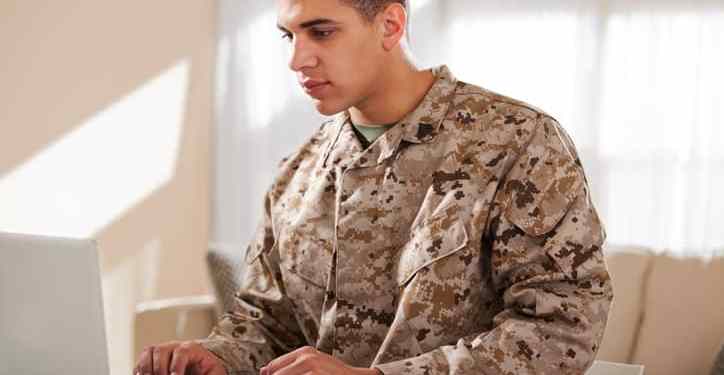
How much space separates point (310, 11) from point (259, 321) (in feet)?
1.70

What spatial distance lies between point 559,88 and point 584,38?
24cm

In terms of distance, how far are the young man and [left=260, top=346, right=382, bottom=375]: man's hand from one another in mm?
14

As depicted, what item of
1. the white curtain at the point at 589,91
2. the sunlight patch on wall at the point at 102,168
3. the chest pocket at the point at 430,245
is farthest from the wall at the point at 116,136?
the chest pocket at the point at 430,245

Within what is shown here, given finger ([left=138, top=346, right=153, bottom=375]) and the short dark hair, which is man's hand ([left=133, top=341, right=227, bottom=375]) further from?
the short dark hair

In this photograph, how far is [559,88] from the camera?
16.3ft

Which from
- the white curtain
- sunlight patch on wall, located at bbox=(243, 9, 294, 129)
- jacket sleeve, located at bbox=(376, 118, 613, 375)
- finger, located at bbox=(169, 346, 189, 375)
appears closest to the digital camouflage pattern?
jacket sleeve, located at bbox=(376, 118, 613, 375)

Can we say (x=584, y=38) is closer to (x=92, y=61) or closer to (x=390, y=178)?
(x=92, y=61)

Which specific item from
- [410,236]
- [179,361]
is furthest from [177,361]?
[410,236]

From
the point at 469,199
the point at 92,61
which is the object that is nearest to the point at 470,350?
the point at 469,199

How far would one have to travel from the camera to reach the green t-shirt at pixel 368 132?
6.08 ft

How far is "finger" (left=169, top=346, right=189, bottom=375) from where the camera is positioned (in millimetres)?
1637

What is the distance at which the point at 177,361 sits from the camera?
164cm

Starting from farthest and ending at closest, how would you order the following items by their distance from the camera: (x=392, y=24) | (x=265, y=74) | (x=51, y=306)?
(x=265, y=74)
(x=392, y=24)
(x=51, y=306)

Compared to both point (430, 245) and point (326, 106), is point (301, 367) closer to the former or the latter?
point (430, 245)
